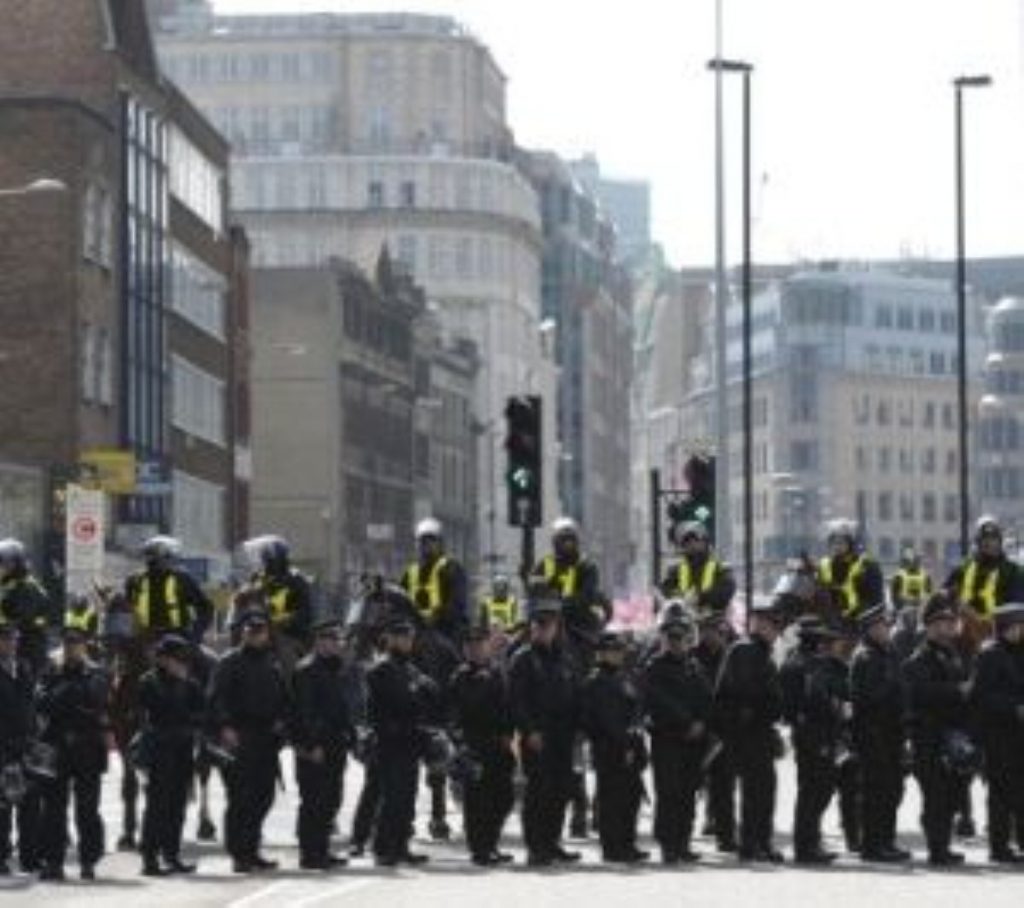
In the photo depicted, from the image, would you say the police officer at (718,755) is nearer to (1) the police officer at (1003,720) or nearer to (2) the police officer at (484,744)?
(2) the police officer at (484,744)

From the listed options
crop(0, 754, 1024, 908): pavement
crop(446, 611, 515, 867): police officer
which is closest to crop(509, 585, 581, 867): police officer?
→ crop(446, 611, 515, 867): police officer

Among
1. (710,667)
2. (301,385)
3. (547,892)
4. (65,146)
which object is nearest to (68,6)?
(65,146)

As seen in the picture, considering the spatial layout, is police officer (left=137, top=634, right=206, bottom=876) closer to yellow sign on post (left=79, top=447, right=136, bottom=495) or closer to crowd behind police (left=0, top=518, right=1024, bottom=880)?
crowd behind police (left=0, top=518, right=1024, bottom=880)

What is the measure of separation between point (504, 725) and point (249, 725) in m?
2.05

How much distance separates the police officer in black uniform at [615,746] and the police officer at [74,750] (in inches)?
145

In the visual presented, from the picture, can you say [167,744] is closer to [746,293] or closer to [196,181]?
[746,293]

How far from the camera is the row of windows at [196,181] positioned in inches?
4023

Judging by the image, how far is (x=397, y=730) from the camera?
32.6 m

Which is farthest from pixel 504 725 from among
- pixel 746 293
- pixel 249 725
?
pixel 746 293

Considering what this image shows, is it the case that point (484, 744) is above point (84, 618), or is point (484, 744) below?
below

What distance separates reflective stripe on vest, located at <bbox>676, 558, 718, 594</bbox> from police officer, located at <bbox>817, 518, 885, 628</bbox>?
934 mm

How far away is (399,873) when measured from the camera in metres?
30.9

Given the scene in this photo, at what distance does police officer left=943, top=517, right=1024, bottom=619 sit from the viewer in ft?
117

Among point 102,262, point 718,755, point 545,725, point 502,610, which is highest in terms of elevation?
point 102,262
